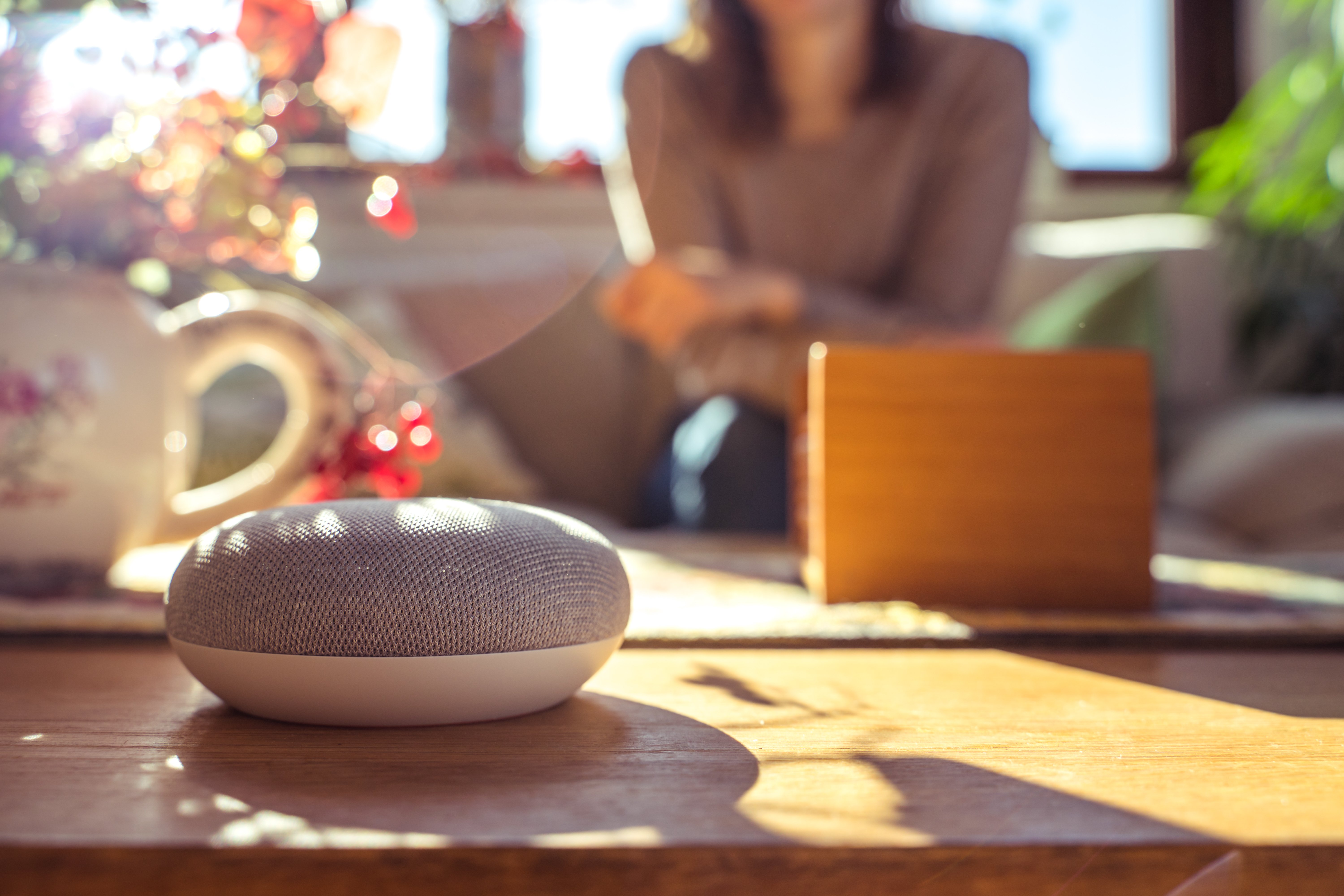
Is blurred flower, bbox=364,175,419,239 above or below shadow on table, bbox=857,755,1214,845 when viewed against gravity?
above

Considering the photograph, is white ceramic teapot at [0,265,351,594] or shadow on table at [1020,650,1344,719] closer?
shadow on table at [1020,650,1344,719]

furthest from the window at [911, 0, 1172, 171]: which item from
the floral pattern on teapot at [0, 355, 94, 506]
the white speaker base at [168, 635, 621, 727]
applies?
the white speaker base at [168, 635, 621, 727]

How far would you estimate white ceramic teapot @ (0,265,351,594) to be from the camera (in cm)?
56

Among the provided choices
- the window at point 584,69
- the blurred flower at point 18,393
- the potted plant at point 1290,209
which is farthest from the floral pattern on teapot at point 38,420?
the potted plant at point 1290,209

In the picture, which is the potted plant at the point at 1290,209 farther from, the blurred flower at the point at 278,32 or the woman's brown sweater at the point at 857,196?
the blurred flower at the point at 278,32

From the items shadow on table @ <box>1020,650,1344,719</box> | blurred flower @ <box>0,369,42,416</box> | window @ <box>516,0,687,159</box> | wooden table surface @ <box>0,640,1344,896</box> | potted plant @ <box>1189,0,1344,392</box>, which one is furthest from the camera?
potted plant @ <box>1189,0,1344,392</box>

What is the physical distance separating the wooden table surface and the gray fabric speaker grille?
0.03 meters

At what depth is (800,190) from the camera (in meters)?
1.39

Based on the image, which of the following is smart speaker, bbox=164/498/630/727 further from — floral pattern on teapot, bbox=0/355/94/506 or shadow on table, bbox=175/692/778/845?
floral pattern on teapot, bbox=0/355/94/506

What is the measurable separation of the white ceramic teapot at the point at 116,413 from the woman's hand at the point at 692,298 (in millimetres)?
A: 514

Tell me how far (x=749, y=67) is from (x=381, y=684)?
1240 millimetres

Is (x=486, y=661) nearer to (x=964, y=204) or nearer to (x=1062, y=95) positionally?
(x=964, y=204)

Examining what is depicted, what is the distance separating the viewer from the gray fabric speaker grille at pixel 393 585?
32 centimetres

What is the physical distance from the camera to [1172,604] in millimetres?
608
